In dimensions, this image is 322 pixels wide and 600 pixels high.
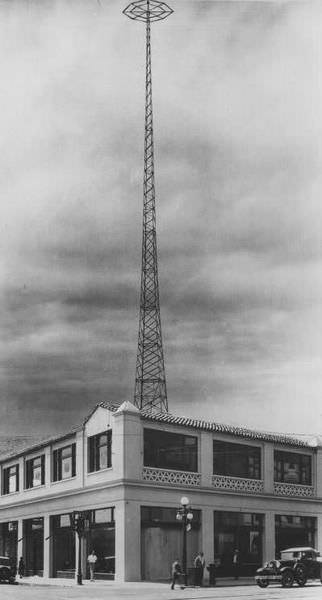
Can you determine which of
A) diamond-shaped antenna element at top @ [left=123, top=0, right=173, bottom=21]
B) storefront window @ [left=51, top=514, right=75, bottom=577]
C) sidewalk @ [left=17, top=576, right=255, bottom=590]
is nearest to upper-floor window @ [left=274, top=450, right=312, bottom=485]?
sidewalk @ [left=17, top=576, right=255, bottom=590]

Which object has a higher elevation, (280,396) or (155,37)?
(155,37)

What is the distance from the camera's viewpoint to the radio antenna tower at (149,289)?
29.1m

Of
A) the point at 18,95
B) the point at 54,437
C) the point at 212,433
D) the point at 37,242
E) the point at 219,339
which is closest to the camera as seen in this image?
the point at 18,95

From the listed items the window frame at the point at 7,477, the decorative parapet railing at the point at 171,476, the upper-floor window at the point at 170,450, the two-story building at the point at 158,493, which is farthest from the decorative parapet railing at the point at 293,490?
the window frame at the point at 7,477

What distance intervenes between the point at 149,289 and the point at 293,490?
16.2 metres

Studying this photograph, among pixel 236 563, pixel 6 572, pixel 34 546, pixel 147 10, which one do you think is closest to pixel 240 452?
pixel 236 563

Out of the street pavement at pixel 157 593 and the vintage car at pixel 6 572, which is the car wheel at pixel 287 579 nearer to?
the street pavement at pixel 157 593

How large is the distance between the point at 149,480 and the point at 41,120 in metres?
19.4

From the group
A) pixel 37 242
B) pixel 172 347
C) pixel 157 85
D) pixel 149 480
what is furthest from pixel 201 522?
pixel 157 85

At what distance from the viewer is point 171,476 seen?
44.3m

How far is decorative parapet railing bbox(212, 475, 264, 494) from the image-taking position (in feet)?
153

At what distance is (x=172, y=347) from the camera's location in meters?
43.9

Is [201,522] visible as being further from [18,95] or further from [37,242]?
[18,95]

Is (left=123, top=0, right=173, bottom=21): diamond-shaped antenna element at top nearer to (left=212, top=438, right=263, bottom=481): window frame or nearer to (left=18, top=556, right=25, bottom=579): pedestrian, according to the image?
(left=212, top=438, right=263, bottom=481): window frame
